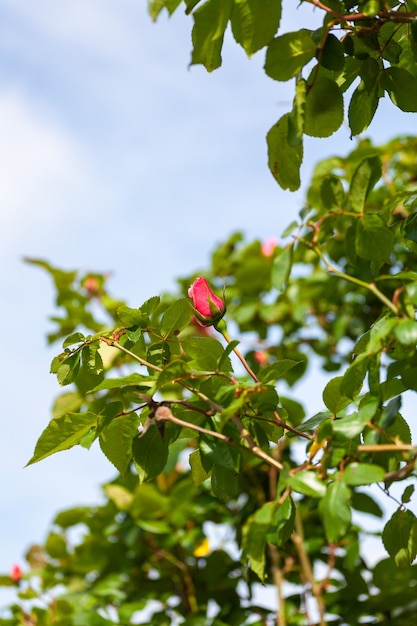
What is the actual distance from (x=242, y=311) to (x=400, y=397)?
6.71 feet

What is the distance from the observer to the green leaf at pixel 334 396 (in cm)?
94

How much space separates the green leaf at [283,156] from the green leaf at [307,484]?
360 mm

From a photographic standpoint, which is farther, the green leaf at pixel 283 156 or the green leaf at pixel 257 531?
the green leaf at pixel 283 156

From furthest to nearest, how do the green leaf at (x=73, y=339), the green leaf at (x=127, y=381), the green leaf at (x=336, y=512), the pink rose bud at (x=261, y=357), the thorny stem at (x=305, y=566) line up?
the pink rose bud at (x=261, y=357), the thorny stem at (x=305, y=566), the green leaf at (x=73, y=339), the green leaf at (x=127, y=381), the green leaf at (x=336, y=512)

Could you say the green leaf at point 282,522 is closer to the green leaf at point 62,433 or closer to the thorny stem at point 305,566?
the green leaf at point 62,433

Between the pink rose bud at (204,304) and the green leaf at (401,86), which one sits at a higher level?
the green leaf at (401,86)

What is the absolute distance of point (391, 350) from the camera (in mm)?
912

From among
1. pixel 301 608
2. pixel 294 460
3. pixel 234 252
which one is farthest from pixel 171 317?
pixel 234 252

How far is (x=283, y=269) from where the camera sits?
102 centimetres

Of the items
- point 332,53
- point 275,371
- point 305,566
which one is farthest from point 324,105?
point 305,566

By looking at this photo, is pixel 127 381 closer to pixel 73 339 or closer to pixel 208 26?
pixel 73 339

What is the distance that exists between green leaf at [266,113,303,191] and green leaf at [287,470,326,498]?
0.36 meters

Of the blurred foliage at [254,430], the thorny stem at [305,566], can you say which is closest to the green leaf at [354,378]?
the blurred foliage at [254,430]

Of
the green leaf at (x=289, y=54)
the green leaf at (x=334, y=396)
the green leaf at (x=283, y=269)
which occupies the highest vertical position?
the green leaf at (x=289, y=54)
